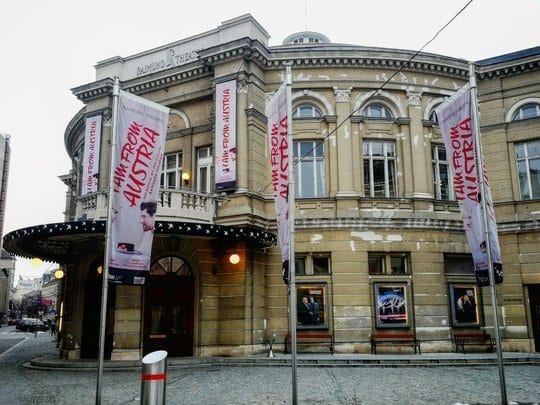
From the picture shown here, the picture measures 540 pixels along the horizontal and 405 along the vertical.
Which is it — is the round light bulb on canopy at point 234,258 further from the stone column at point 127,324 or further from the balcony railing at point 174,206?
the stone column at point 127,324

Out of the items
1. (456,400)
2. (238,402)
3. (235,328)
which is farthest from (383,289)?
(238,402)

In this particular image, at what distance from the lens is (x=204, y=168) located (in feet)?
68.5

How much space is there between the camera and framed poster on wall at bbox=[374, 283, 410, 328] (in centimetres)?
1892

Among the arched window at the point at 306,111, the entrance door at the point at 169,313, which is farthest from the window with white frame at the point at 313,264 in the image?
the arched window at the point at 306,111

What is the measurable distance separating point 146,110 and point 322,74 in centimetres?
1168

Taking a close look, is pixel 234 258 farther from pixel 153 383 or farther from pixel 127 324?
pixel 153 383

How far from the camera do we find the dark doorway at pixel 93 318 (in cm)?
1844

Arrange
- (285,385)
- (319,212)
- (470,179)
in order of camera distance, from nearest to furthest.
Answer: (470,179) < (285,385) < (319,212)

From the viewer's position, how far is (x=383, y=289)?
19.2 m

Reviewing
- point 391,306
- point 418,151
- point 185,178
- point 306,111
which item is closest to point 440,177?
point 418,151

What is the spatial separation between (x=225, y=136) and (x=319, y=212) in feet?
15.2

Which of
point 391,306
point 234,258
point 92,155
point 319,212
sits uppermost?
point 92,155

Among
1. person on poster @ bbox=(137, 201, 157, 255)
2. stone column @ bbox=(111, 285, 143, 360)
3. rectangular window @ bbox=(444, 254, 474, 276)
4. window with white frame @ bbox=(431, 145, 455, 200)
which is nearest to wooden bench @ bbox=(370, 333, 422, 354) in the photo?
rectangular window @ bbox=(444, 254, 474, 276)

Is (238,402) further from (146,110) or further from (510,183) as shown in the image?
(510,183)
